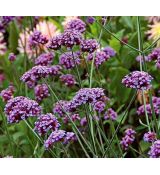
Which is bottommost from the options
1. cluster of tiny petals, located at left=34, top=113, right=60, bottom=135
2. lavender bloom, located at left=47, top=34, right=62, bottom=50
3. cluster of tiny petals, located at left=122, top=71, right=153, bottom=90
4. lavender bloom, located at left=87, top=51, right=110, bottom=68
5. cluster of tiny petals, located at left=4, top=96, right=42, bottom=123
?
cluster of tiny petals, located at left=34, top=113, right=60, bottom=135

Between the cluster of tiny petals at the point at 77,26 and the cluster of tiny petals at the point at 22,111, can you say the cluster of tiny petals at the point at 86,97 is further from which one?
the cluster of tiny petals at the point at 77,26

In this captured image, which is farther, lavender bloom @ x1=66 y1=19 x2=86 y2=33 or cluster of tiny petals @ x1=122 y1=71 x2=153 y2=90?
lavender bloom @ x1=66 y1=19 x2=86 y2=33

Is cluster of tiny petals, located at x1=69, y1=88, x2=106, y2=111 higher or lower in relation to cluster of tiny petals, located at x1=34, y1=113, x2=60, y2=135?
higher

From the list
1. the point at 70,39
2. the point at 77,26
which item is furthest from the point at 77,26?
the point at 70,39

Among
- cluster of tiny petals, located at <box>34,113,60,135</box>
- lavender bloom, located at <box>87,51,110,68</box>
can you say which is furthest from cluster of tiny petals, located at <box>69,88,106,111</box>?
lavender bloom, located at <box>87,51,110,68</box>

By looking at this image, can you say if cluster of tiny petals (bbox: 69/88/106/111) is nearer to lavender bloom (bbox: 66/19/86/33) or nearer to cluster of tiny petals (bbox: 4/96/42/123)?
cluster of tiny petals (bbox: 4/96/42/123)

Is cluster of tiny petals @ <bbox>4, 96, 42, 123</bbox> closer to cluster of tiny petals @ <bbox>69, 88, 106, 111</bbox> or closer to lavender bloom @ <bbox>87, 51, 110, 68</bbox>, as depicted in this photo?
cluster of tiny petals @ <bbox>69, 88, 106, 111</bbox>

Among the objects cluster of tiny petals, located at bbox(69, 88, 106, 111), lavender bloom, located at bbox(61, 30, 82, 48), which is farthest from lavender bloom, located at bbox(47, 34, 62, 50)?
cluster of tiny petals, located at bbox(69, 88, 106, 111)

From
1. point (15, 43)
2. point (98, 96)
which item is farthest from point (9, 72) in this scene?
point (98, 96)

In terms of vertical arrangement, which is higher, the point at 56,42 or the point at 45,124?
the point at 56,42

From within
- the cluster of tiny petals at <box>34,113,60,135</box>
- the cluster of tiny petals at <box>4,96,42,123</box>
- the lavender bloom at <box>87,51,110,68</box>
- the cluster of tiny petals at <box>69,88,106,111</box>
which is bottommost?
the cluster of tiny petals at <box>34,113,60,135</box>

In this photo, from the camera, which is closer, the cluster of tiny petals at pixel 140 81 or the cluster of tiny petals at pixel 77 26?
the cluster of tiny petals at pixel 140 81

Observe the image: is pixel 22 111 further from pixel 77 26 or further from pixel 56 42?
pixel 77 26

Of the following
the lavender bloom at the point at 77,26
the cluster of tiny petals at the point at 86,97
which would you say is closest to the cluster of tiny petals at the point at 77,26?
the lavender bloom at the point at 77,26
